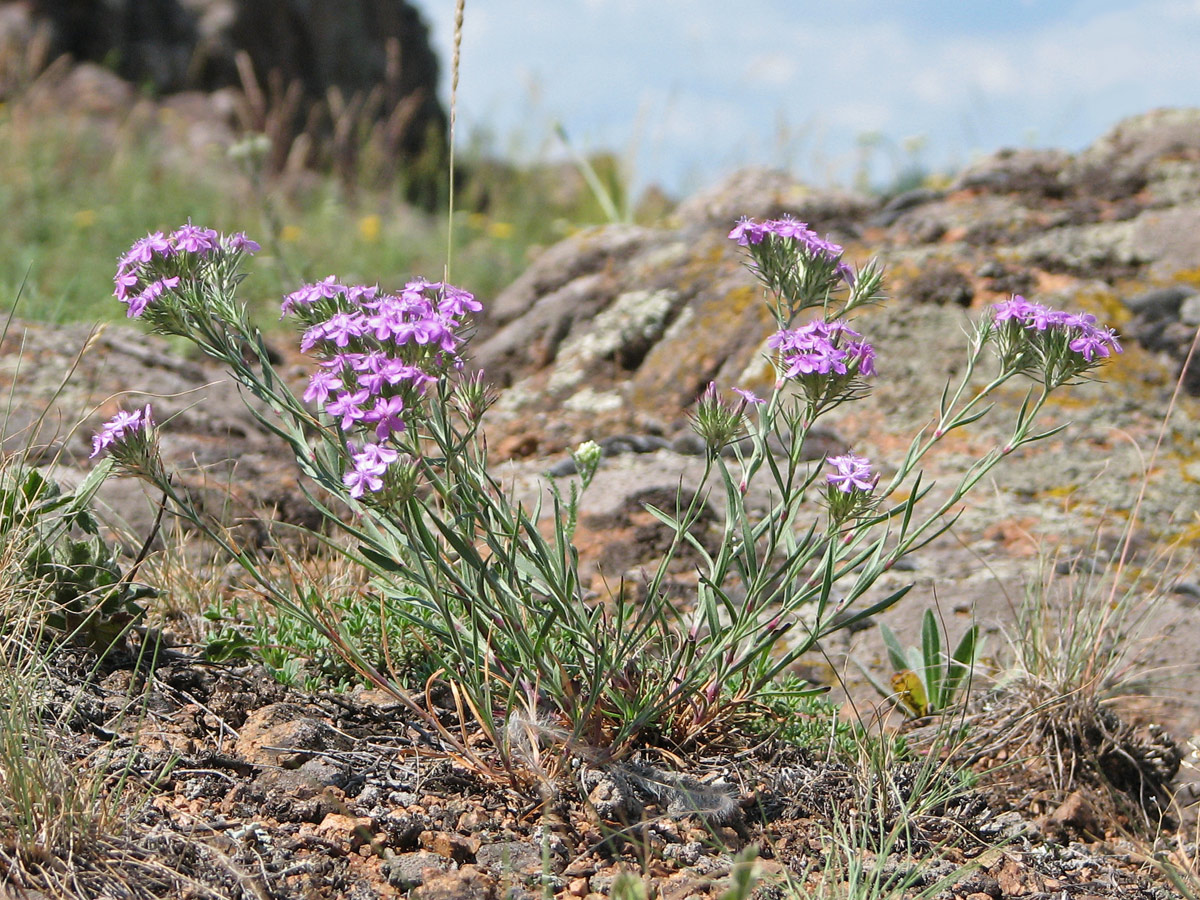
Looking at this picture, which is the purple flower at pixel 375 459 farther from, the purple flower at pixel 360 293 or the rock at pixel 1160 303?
the rock at pixel 1160 303

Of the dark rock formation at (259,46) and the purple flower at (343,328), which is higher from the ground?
the dark rock formation at (259,46)

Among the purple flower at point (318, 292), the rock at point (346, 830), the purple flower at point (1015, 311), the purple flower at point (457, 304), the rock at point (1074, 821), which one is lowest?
the rock at point (1074, 821)

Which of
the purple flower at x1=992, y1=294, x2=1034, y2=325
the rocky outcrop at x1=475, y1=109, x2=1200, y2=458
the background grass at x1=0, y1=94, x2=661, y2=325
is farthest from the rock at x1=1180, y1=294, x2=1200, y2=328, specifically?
the background grass at x1=0, y1=94, x2=661, y2=325

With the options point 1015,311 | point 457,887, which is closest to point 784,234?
point 1015,311

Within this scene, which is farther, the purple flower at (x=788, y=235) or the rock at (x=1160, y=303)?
the rock at (x=1160, y=303)

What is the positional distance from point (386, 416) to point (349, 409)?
63mm

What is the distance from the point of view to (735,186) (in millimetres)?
5582

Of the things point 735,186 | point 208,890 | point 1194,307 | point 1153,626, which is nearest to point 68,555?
point 208,890

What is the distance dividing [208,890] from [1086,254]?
3783mm

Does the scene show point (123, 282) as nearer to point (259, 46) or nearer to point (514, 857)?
point (514, 857)

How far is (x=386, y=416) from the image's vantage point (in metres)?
1.68

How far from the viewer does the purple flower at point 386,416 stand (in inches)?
65.7

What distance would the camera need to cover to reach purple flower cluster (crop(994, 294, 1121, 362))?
1842 mm

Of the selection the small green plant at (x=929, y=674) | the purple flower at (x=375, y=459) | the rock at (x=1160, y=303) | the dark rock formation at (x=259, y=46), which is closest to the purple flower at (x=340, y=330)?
the purple flower at (x=375, y=459)
